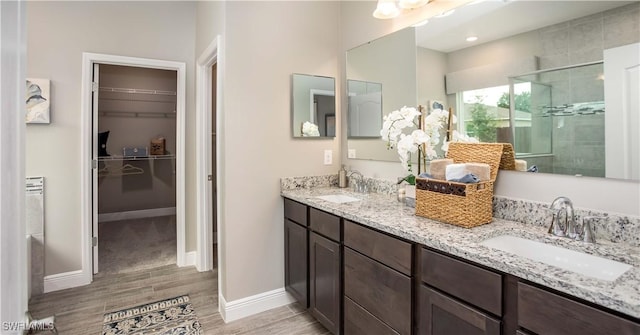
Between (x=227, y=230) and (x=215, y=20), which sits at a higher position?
(x=215, y=20)

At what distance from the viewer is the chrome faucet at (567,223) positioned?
1.30 meters

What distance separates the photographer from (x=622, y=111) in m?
1.27

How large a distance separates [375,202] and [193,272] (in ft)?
7.25

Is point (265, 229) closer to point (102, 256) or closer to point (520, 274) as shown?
point (520, 274)

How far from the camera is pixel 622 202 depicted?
128 centimetres

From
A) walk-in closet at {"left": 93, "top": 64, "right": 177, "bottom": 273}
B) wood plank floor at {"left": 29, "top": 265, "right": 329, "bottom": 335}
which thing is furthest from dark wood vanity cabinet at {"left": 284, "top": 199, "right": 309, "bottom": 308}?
walk-in closet at {"left": 93, "top": 64, "right": 177, "bottom": 273}

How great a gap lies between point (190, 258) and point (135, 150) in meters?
3.03

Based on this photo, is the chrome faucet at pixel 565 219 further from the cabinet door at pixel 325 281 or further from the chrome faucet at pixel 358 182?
the chrome faucet at pixel 358 182

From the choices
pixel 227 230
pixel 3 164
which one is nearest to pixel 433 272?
pixel 3 164

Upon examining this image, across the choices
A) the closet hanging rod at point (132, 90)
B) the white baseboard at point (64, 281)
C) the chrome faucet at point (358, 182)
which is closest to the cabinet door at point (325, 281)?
the chrome faucet at point (358, 182)

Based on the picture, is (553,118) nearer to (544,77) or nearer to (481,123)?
(544,77)

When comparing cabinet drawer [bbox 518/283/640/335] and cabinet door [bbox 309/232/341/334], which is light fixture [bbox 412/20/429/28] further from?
cabinet drawer [bbox 518/283/640/335]

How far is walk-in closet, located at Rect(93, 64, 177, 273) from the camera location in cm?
525

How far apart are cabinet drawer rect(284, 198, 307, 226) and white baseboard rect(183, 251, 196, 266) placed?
1544 millimetres
